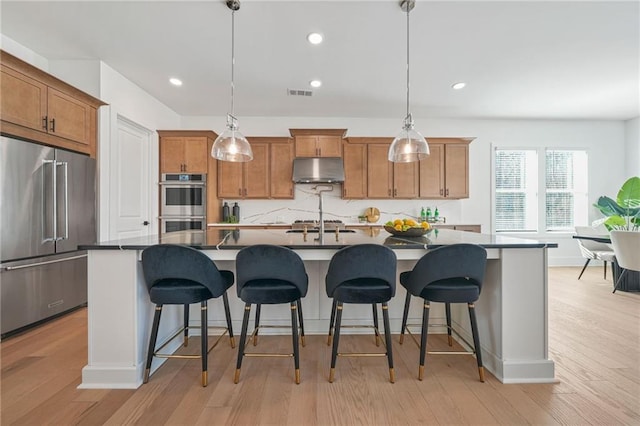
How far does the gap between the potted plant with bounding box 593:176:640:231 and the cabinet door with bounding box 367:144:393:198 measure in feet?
11.7

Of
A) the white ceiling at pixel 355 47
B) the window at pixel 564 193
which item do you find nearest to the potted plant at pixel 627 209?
the window at pixel 564 193

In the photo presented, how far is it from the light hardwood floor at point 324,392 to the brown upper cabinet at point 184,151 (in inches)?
112

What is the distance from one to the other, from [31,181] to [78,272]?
1.06 meters

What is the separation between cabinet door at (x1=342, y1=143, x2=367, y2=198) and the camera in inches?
205

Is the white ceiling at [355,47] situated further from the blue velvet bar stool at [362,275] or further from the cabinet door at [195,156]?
the blue velvet bar stool at [362,275]

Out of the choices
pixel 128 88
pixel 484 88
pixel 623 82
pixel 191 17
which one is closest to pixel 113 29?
pixel 191 17

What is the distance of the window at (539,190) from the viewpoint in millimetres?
5770

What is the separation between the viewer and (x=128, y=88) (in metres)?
3.94

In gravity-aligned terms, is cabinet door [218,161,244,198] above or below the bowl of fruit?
above

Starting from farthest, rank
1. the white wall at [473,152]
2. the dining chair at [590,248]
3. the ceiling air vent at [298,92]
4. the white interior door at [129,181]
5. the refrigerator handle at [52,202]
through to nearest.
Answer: the white wall at [473,152] → the dining chair at [590,248] → the ceiling air vent at [298,92] → the white interior door at [129,181] → the refrigerator handle at [52,202]

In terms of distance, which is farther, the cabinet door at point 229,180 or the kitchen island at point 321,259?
the cabinet door at point 229,180

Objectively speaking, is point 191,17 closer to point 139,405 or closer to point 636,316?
point 139,405

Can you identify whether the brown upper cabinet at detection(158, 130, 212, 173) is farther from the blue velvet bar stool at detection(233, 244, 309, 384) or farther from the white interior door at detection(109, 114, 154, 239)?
the blue velvet bar stool at detection(233, 244, 309, 384)

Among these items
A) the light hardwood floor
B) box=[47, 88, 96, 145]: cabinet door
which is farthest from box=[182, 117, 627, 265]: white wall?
the light hardwood floor
